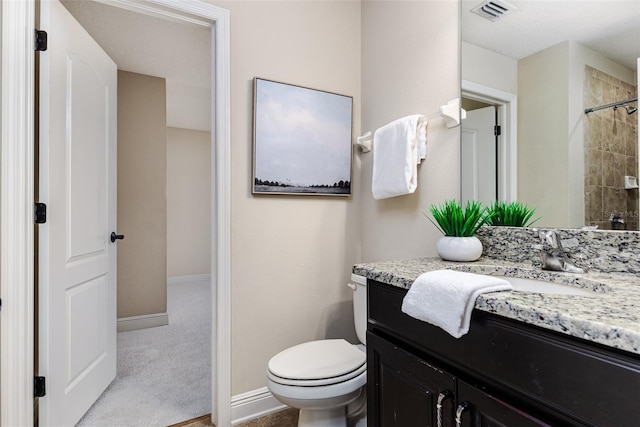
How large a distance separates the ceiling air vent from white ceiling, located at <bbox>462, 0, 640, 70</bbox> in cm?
1

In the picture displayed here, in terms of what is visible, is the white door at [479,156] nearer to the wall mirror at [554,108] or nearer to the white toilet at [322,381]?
the wall mirror at [554,108]

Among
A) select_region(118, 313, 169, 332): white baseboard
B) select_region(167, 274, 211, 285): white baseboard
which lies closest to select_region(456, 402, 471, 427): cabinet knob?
select_region(118, 313, 169, 332): white baseboard

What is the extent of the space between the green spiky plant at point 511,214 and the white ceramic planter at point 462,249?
0.49 feet

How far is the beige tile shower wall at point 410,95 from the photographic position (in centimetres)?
145

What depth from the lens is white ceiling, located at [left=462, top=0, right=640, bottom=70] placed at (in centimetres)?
97

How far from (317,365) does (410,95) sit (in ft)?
4.55

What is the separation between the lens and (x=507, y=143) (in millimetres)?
1258

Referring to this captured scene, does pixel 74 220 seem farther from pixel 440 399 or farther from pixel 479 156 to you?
pixel 479 156

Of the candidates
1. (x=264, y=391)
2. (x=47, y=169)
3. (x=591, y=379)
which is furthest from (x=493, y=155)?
(x=47, y=169)

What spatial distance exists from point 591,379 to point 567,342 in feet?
0.20

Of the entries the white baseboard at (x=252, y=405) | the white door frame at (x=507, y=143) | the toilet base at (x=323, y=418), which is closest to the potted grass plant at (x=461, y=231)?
the white door frame at (x=507, y=143)

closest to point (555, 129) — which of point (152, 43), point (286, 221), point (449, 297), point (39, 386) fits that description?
point (449, 297)

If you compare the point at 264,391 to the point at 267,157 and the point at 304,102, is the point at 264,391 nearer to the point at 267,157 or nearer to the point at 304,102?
the point at 267,157

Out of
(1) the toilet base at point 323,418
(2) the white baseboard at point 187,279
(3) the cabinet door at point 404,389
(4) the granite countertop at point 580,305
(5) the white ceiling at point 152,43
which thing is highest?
(5) the white ceiling at point 152,43
